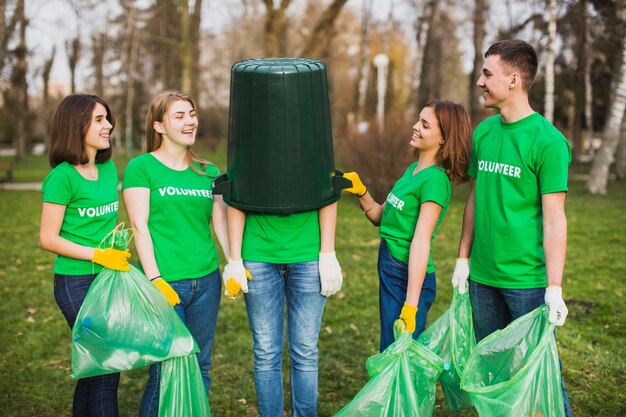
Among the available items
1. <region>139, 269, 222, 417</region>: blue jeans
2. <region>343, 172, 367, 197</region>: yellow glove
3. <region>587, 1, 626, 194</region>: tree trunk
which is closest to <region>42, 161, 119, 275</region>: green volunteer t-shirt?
<region>139, 269, 222, 417</region>: blue jeans

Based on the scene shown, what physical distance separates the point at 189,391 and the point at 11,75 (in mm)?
20822

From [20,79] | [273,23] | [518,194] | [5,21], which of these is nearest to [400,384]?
[518,194]

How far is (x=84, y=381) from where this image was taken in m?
2.59

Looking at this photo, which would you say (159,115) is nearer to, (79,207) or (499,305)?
(79,207)

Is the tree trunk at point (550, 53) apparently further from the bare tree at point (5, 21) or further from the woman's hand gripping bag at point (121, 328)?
the woman's hand gripping bag at point (121, 328)

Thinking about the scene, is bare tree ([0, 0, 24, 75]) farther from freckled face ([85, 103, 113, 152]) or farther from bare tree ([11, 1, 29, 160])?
freckled face ([85, 103, 113, 152])

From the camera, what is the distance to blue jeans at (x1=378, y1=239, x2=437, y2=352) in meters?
2.67

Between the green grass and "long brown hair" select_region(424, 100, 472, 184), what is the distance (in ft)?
4.76

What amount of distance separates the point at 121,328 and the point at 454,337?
54.8 inches

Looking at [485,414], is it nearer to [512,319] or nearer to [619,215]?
[512,319]

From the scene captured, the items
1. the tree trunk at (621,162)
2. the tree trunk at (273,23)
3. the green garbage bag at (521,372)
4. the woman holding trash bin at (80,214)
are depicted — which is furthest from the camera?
the tree trunk at (621,162)

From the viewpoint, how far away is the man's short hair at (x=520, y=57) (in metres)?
2.39

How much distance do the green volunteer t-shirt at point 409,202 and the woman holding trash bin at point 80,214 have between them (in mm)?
1121

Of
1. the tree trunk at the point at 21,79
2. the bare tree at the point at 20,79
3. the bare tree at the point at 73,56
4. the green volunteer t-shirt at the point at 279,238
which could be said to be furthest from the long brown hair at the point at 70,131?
the bare tree at the point at 73,56
